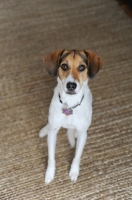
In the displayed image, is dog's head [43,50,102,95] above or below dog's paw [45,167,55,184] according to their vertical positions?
above

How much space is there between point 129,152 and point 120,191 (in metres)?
0.26

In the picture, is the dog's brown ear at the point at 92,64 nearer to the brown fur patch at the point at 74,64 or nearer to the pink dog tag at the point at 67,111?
the brown fur patch at the point at 74,64

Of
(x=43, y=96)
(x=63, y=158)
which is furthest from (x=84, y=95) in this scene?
(x=43, y=96)

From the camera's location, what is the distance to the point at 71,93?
4.79 ft

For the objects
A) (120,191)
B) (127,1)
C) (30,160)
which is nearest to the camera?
(120,191)

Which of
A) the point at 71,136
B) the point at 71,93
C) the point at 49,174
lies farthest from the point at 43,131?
the point at 71,93

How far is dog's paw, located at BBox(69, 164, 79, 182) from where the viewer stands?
68.3 inches

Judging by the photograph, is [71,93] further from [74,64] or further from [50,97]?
[50,97]

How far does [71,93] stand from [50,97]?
688 mm

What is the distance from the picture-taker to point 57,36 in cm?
255

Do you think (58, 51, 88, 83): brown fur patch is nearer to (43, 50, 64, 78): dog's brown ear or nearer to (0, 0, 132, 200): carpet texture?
(43, 50, 64, 78): dog's brown ear

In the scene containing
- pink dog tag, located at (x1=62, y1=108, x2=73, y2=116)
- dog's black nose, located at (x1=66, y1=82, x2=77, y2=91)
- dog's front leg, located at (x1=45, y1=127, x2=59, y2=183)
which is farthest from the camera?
dog's front leg, located at (x1=45, y1=127, x2=59, y2=183)

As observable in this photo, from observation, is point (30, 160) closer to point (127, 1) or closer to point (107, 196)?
point (107, 196)

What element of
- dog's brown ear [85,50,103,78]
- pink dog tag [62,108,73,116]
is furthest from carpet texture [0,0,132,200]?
dog's brown ear [85,50,103,78]
